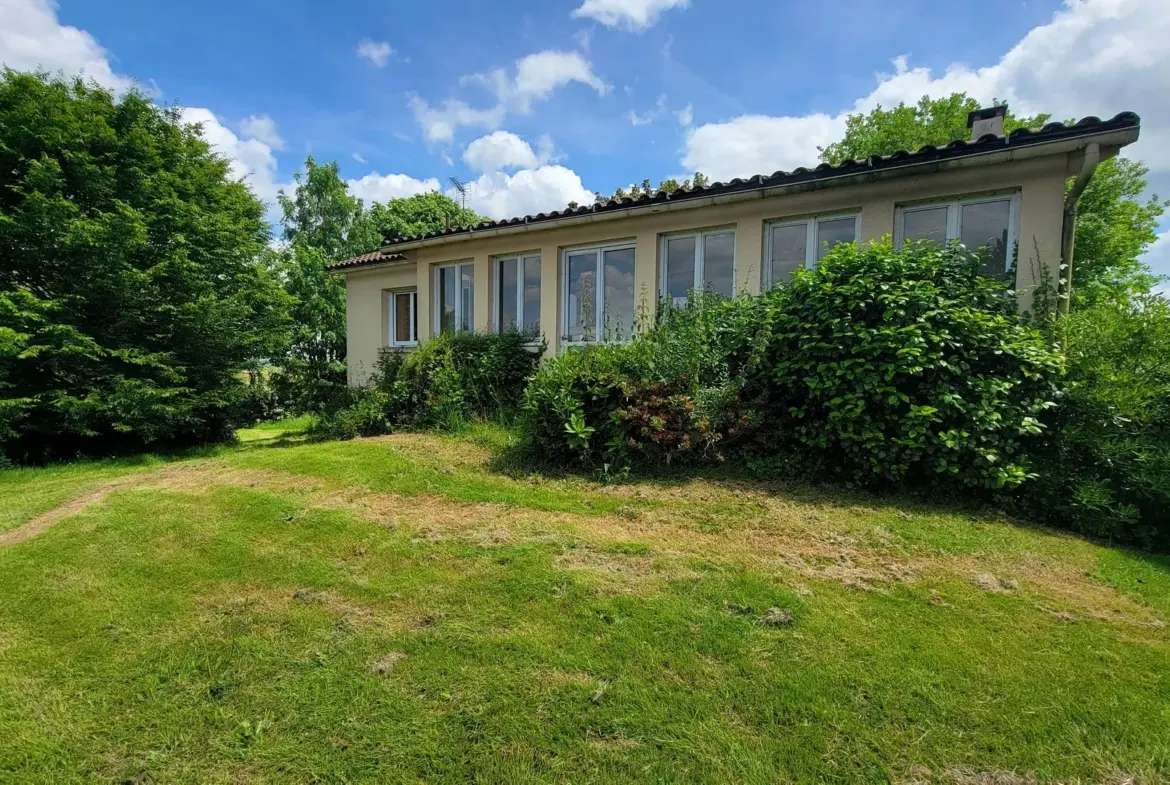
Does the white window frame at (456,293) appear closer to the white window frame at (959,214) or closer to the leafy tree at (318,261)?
the leafy tree at (318,261)

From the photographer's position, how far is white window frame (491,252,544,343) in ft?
33.4

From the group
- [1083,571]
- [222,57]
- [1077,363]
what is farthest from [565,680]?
[222,57]

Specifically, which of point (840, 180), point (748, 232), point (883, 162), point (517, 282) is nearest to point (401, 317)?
point (517, 282)

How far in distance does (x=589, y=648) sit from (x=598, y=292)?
23.9ft

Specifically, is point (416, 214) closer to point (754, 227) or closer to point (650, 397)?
point (754, 227)

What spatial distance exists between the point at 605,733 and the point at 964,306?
4.98 m

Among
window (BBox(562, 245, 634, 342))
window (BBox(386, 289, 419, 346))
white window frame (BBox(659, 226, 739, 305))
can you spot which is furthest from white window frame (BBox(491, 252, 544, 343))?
window (BBox(386, 289, 419, 346))

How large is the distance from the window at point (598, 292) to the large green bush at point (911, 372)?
3793 millimetres

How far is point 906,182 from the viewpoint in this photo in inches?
261

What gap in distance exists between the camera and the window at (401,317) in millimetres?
13281

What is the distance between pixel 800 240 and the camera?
7.56 m

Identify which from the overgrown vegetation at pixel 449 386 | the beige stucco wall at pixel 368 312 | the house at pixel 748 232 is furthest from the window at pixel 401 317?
the overgrown vegetation at pixel 449 386

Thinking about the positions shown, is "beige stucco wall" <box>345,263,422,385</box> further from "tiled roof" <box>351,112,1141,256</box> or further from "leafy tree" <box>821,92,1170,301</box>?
"leafy tree" <box>821,92,1170,301</box>

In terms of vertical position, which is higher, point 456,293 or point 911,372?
point 456,293
